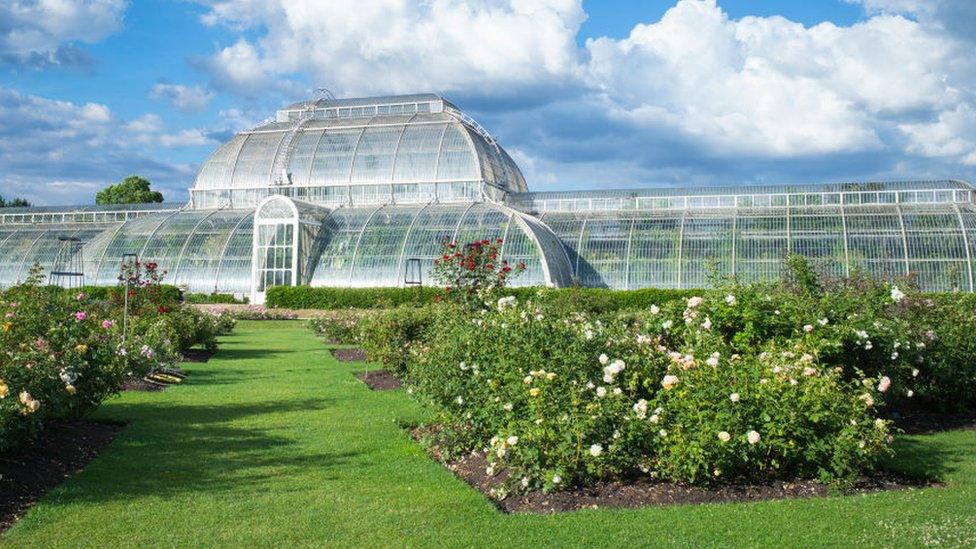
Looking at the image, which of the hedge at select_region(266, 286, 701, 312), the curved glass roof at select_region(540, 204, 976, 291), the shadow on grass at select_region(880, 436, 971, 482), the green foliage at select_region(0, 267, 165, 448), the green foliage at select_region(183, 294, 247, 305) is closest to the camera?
the green foliage at select_region(0, 267, 165, 448)

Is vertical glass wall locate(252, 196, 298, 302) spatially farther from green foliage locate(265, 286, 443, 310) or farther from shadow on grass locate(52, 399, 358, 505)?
shadow on grass locate(52, 399, 358, 505)

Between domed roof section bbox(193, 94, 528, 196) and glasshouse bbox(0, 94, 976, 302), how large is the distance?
0.11 meters

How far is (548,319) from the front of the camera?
10.7 m

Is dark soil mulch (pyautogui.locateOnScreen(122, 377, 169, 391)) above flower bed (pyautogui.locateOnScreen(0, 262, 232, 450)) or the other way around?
the other way around

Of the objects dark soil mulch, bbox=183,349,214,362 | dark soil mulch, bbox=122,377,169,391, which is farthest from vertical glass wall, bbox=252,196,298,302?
dark soil mulch, bbox=122,377,169,391

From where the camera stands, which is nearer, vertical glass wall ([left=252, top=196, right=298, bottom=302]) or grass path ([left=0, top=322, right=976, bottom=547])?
grass path ([left=0, top=322, right=976, bottom=547])

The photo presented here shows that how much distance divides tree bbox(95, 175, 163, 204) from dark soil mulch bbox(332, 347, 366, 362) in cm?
5987

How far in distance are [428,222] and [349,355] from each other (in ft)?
75.4

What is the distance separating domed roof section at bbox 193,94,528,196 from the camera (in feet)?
167

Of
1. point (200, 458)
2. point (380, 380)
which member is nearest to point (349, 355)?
point (380, 380)

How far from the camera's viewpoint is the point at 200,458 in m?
9.66

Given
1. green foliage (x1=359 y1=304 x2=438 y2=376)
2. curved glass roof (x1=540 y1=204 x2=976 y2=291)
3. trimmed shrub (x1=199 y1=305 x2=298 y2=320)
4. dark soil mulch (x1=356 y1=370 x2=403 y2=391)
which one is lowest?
dark soil mulch (x1=356 y1=370 x2=403 y2=391)

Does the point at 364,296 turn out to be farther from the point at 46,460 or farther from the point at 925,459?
the point at 925,459

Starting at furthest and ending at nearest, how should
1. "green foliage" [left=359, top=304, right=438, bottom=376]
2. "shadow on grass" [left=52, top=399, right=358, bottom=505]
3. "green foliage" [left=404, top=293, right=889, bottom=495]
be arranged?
"green foliage" [left=359, top=304, right=438, bottom=376] → "shadow on grass" [left=52, top=399, right=358, bottom=505] → "green foliage" [left=404, top=293, right=889, bottom=495]
